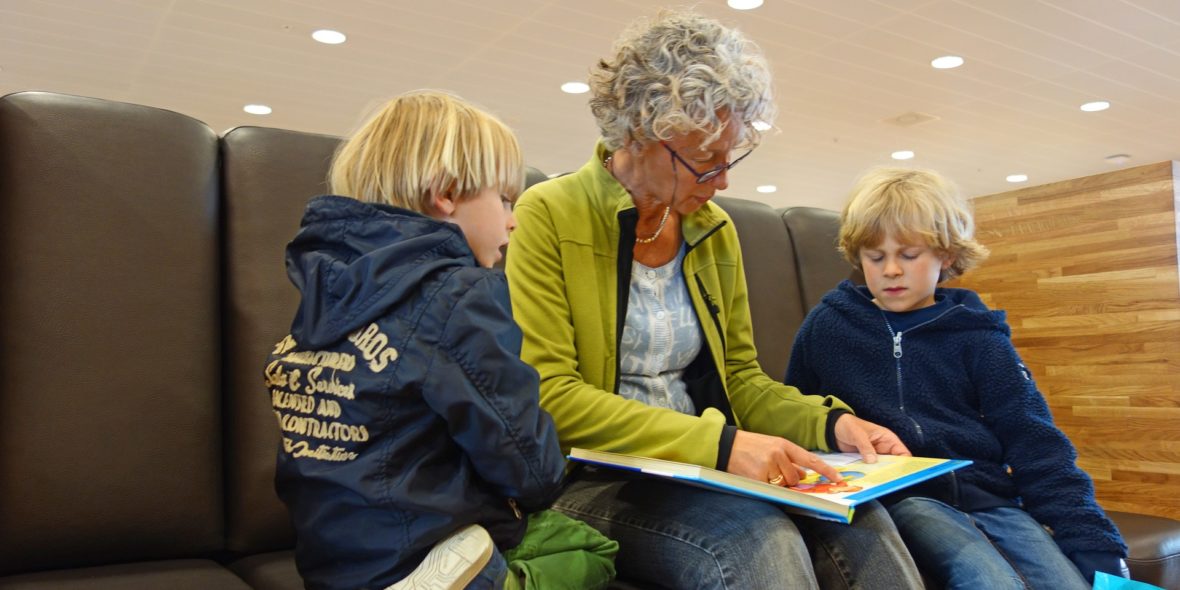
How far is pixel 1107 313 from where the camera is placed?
779 cm

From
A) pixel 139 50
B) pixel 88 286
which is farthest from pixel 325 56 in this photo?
pixel 88 286

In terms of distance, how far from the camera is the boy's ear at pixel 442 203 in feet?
4.03

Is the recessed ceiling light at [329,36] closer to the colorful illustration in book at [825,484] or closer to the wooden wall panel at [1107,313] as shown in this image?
the wooden wall panel at [1107,313]

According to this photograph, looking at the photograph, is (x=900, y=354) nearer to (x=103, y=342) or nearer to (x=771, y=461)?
(x=771, y=461)

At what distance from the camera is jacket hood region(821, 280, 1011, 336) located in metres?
1.73

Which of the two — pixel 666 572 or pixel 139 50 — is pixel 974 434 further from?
pixel 139 50

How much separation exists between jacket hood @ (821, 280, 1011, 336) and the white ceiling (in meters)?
3.17

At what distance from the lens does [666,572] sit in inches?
50.6

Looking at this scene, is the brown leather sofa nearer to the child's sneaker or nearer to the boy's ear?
the child's sneaker

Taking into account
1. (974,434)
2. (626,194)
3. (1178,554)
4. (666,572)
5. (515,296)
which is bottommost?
(1178,554)

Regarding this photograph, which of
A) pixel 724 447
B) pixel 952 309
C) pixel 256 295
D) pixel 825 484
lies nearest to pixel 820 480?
pixel 825 484

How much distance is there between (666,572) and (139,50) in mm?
5814

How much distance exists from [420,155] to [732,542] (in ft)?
2.13

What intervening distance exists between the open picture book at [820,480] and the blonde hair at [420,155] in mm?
413
